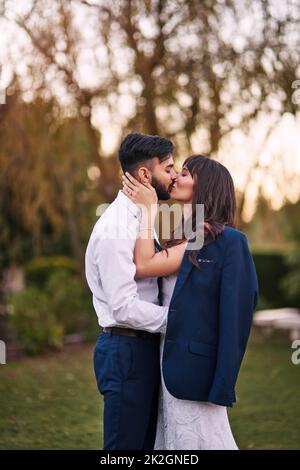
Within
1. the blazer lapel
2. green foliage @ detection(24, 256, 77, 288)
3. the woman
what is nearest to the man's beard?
the woman

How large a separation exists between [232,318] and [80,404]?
4.16 m

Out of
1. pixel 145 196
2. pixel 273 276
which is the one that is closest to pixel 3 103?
pixel 145 196

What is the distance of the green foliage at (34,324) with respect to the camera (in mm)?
9781

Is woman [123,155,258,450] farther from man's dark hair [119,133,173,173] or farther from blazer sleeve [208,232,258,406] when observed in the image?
man's dark hair [119,133,173,173]

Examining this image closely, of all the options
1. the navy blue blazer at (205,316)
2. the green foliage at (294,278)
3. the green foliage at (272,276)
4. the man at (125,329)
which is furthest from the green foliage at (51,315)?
the navy blue blazer at (205,316)

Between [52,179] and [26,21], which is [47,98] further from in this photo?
[52,179]

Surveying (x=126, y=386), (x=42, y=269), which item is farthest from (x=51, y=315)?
(x=126, y=386)

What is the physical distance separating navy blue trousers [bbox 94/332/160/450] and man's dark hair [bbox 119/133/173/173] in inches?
30.2

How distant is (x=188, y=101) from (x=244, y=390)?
381 cm

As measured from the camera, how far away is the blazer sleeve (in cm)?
285

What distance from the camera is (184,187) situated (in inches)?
124

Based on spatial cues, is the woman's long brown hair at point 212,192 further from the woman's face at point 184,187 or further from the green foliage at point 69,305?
the green foliage at point 69,305

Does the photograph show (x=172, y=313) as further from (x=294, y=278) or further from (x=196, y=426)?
(x=294, y=278)

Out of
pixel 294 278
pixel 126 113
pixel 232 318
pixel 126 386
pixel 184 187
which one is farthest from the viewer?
pixel 294 278
